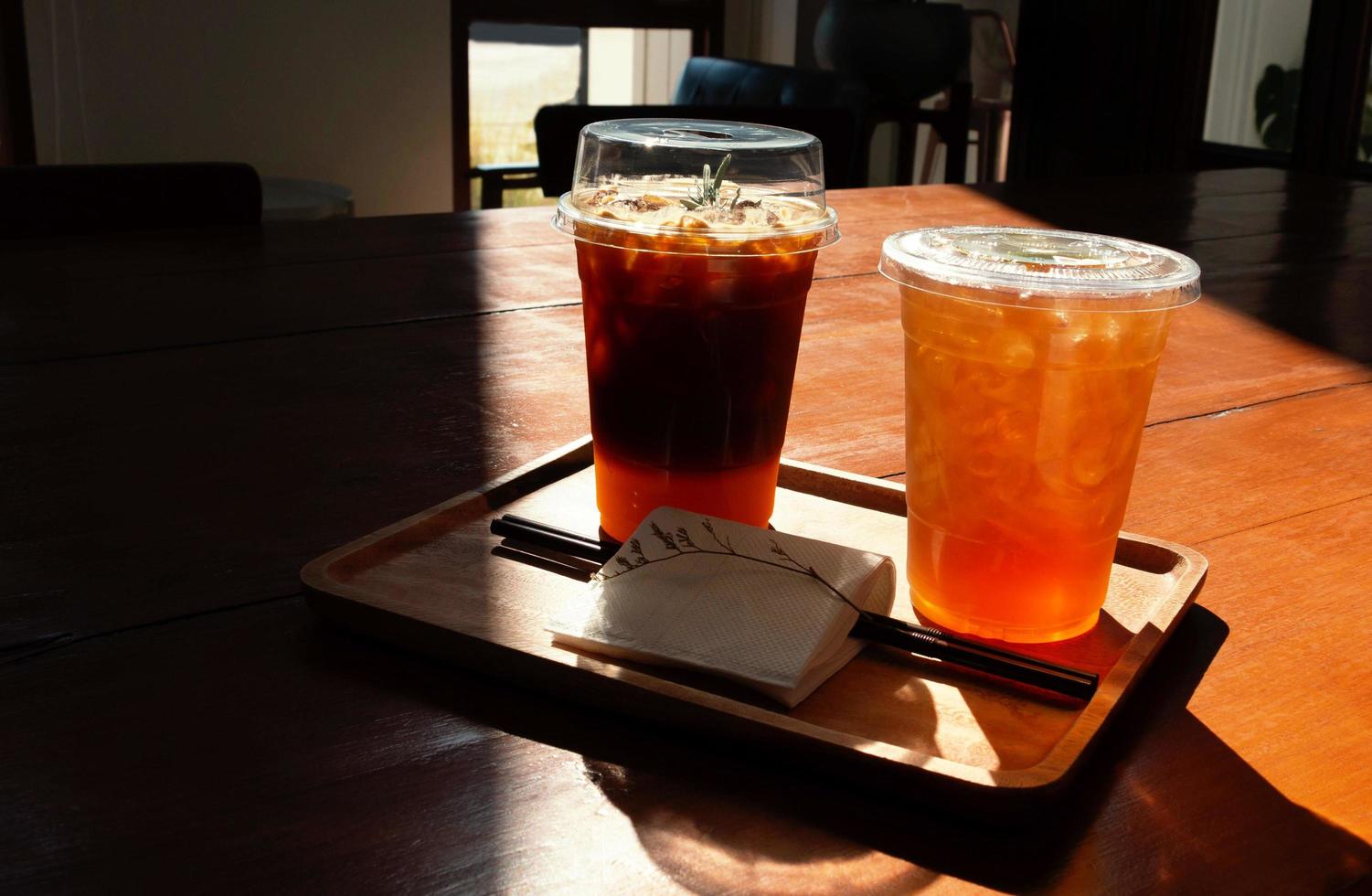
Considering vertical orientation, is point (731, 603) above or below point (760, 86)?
below

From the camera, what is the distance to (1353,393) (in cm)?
101

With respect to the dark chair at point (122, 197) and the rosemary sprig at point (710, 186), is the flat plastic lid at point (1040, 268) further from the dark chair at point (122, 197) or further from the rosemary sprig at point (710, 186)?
the dark chair at point (122, 197)

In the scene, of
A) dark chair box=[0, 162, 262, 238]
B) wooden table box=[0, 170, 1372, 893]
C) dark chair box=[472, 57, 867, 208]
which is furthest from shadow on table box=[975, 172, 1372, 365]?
dark chair box=[0, 162, 262, 238]

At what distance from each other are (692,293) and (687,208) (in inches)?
1.6

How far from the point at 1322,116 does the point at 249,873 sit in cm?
393

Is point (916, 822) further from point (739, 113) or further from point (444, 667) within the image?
point (739, 113)

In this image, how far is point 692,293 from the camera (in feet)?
1.93

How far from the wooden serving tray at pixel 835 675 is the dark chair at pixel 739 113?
3.35ft

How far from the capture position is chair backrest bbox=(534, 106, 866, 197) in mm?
2332

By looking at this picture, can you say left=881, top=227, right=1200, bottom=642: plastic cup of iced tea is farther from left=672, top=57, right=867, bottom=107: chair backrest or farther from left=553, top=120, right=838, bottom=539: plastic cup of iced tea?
left=672, top=57, right=867, bottom=107: chair backrest

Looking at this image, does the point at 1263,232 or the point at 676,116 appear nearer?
the point at 1263,232

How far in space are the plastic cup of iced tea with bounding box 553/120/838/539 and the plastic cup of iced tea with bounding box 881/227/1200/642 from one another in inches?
3.0

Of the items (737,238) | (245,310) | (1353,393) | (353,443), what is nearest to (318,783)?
(737,238)

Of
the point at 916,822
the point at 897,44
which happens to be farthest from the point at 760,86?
the point at 916,822
